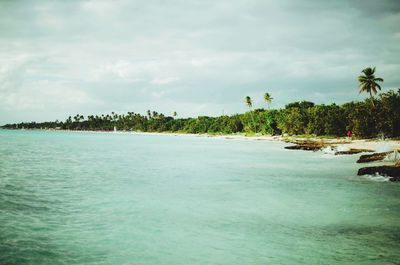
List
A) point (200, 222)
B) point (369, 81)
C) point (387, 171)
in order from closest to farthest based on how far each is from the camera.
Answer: point (200, 222), point (387, 171), point (369, 81)

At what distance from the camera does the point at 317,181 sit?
24359 mm

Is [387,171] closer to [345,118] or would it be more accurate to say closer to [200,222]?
[200,222]

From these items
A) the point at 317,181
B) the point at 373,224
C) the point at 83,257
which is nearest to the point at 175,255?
the point at 83,257

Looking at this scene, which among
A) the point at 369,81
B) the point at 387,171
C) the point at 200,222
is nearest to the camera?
the point at 200,222

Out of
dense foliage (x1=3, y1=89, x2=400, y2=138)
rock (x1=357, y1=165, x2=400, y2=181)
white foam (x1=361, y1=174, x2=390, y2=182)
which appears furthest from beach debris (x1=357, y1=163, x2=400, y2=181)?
dense foliage (x1=3, y1=89, x2=400, y2=138)

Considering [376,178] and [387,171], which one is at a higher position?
[387,171]

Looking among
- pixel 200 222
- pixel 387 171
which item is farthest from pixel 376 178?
pixel 200 222

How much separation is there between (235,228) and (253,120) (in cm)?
12089

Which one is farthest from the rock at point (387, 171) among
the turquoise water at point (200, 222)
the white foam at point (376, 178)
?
the turquoise water at point (200, 222)

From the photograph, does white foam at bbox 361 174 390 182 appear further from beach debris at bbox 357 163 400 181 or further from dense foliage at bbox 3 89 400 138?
dense foliage at bbox 3 89 400 138

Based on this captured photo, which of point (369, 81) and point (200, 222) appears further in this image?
point (369, 81)

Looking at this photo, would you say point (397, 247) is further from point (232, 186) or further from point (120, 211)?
point (232, 186)

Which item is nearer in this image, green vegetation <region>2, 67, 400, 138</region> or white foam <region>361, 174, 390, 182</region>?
white foam <region>361, 174, 390, 182</region>

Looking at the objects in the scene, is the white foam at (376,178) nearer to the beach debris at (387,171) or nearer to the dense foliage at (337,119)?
the beach debris at (387,171)
